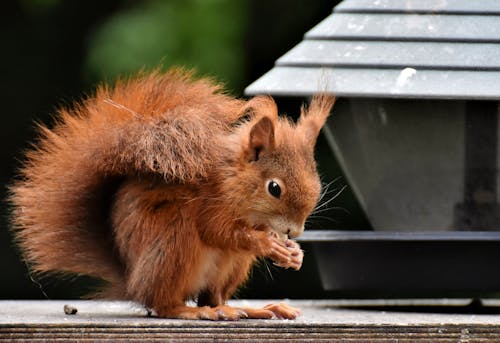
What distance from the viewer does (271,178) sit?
1.99 m

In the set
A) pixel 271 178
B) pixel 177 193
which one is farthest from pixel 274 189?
pixel 177 193

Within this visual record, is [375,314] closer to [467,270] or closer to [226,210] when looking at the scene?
[467,270]

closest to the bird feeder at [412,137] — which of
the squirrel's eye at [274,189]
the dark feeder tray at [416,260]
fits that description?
the dark feeder tray at [416,260]

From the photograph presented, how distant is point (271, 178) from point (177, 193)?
156 millimetres

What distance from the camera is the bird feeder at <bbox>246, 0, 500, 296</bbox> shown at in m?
2.20

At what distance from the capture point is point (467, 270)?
2.21 m

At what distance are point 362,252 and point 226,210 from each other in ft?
1.19

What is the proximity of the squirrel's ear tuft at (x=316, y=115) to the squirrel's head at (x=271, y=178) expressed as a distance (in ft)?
0.19

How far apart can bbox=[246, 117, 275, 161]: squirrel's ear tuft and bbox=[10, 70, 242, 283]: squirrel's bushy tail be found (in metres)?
0.06

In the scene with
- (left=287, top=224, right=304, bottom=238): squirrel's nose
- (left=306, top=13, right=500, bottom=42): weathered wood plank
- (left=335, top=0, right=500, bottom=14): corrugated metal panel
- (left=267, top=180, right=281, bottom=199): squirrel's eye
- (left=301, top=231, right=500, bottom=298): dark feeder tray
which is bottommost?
(left=301, top=231, right=500, bottom=298): dark feeder tray

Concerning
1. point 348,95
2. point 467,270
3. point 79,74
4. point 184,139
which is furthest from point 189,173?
point 79,74

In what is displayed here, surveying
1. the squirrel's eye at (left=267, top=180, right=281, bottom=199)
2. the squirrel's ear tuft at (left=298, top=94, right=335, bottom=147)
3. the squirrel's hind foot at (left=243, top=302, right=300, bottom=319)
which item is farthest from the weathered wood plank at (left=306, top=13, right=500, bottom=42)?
the squirrel's hind foot at (left=243, top=302, right=300, bottom=319)

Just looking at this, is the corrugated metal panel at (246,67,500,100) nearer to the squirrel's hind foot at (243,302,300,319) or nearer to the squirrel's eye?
the squirrel's eye

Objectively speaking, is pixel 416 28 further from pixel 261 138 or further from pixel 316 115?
pixel 261 138
